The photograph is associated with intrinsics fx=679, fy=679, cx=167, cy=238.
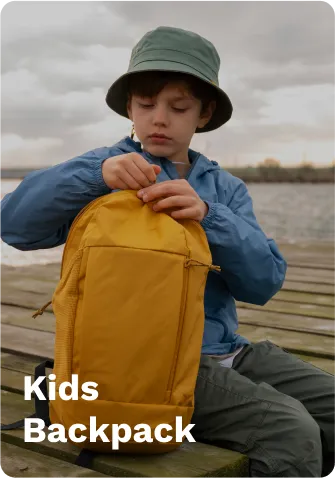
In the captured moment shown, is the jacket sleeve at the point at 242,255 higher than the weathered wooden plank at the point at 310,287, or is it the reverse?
the jacket sleeve at the point at 242,255

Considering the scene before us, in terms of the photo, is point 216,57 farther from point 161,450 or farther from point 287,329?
point 287,329

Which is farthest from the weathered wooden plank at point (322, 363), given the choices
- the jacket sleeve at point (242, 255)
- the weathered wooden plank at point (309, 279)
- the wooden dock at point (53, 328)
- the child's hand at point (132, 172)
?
the weathered wooden plank at point (309, 279)

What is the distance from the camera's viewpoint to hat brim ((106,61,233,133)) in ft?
7.32

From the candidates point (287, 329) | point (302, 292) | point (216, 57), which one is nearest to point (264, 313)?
point (287, 329)

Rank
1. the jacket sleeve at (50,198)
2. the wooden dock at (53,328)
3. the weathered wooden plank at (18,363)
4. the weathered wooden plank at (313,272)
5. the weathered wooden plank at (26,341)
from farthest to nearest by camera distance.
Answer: the weathered wooden plank at (313,272), the weathered wooden plank at (26,341), the weathered wooden plank at (18,363), the jacket sleeve at (50,198), the wooden dock at (53,328)

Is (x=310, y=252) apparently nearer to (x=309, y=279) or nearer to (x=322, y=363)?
(x=309, y=279)

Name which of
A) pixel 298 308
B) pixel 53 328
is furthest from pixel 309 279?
pixel 53 328

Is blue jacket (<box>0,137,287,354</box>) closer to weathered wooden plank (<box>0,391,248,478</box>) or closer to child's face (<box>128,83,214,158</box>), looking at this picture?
child's face (<box>128,83,214,158</box>)

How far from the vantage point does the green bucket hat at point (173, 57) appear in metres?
2.26

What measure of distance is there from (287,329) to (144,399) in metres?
1.89

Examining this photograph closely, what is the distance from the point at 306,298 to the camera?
4.52 m

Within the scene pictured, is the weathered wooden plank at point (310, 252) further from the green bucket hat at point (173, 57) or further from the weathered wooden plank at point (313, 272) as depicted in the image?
the green bucket hat at point (173, 57)

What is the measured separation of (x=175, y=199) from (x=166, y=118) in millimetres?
392

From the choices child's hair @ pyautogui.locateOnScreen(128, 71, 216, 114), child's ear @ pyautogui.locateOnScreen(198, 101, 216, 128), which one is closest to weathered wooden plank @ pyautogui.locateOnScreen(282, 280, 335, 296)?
child's ear @ pyautogui.locateOnScreen(198, 101, 216, 128)
